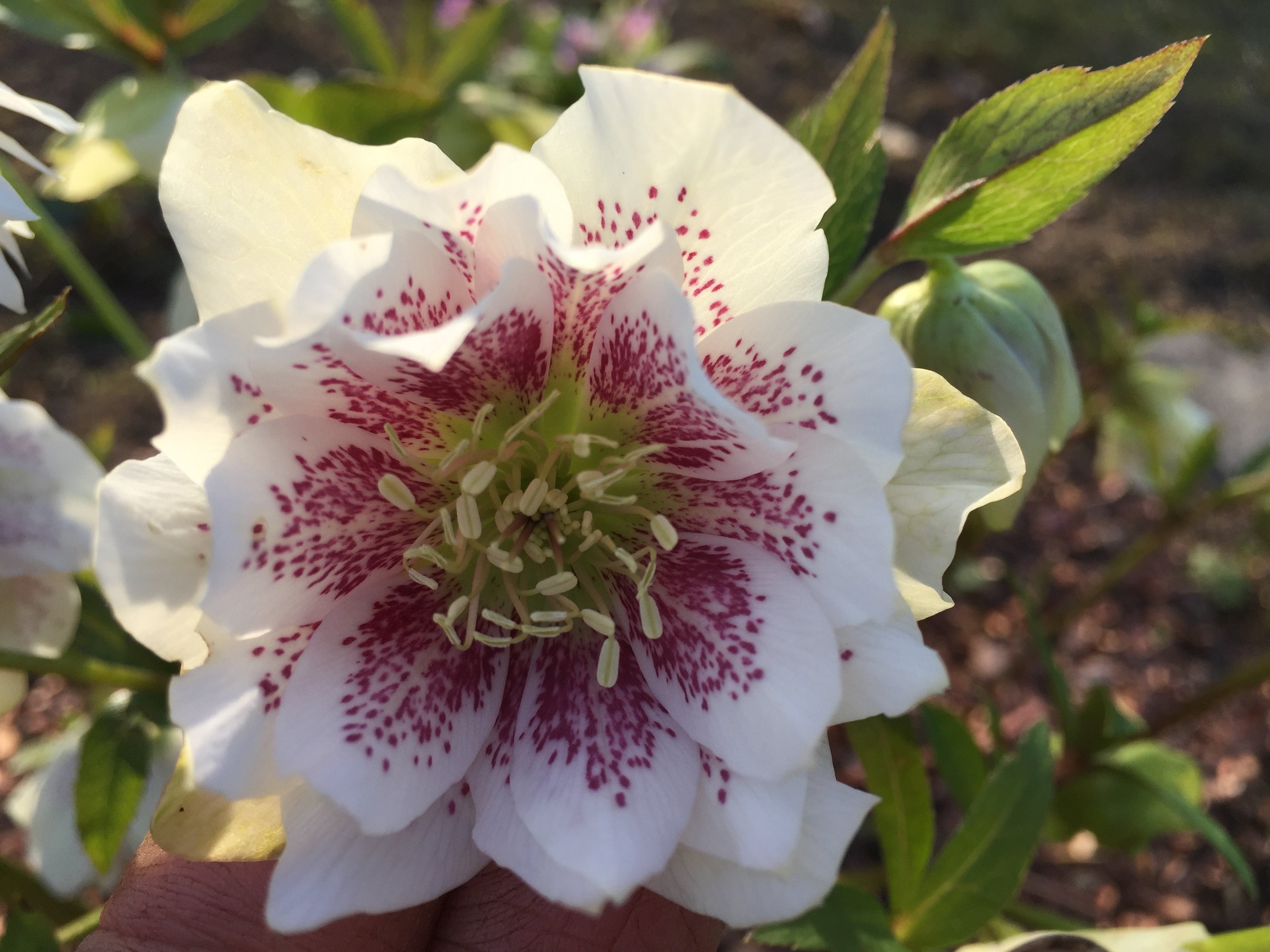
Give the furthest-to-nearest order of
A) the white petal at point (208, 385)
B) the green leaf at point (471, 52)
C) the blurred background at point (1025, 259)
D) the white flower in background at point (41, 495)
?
the green leaf at point (471, 52)
the blurred background at point (1025, 259)
the white flower in background at point (41, 495)
the white petal at point (208, 385)

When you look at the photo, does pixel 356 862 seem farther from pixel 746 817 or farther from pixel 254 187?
pixel 254 187

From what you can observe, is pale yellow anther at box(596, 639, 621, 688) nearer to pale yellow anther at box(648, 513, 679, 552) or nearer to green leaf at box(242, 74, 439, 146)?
pale yellow anther at box(648, 513, 679, 552)

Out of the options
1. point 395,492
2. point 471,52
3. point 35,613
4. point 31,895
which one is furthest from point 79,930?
point 471,52

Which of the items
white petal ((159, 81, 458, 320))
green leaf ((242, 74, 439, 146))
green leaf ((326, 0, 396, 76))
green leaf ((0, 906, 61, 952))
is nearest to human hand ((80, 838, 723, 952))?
green leaf ((0, 906, 61, 952))

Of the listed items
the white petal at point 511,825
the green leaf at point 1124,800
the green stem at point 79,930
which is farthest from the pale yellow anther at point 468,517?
the green leaf at point 1124,800

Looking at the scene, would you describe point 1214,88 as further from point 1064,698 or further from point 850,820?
point 850,820

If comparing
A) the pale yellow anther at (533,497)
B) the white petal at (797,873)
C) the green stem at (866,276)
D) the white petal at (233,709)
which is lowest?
the white petal at (797,873)

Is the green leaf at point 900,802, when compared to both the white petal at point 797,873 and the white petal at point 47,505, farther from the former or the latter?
the white petal at point 47,505
